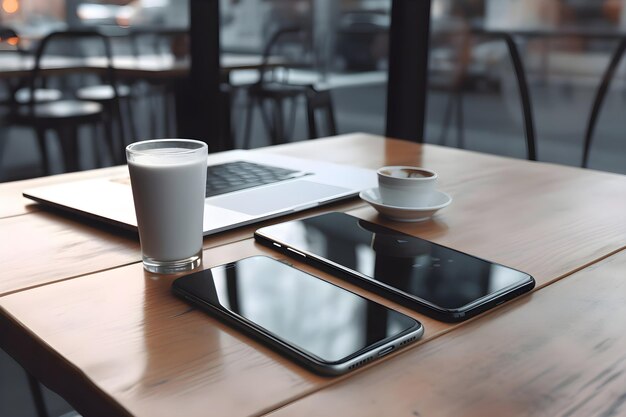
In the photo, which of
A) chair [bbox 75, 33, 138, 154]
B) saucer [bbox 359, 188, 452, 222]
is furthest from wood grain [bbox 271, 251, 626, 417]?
chair [bbox 75, 33, 138, 154]

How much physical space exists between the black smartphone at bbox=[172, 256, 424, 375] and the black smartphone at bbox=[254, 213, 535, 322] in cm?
4

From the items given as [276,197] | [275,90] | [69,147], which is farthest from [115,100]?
[276,197]

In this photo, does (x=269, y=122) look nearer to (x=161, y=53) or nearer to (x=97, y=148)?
(x=161, y=53)

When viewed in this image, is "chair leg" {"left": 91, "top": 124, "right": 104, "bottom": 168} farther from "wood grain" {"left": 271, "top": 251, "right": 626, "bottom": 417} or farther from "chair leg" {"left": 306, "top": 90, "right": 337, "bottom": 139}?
"wood grain" {"left": 271, "top": 251, "right": 626, "bottom": 417}

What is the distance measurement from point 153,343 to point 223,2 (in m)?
3.31

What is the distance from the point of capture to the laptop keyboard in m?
0.85

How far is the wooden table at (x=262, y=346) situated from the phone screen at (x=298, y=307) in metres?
0.02

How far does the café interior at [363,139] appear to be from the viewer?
1.33 ft

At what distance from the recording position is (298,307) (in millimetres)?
479

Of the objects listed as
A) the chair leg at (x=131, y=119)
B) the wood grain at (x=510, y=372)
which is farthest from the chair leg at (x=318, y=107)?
the chair leg at (x=131, y=119)

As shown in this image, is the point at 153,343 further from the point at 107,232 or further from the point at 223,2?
the point at 223,2

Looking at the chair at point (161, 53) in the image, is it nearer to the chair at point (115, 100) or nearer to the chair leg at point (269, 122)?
the chair at point (115, 100)

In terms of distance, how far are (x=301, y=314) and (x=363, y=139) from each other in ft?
2.89

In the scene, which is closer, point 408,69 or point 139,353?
point 139,353
